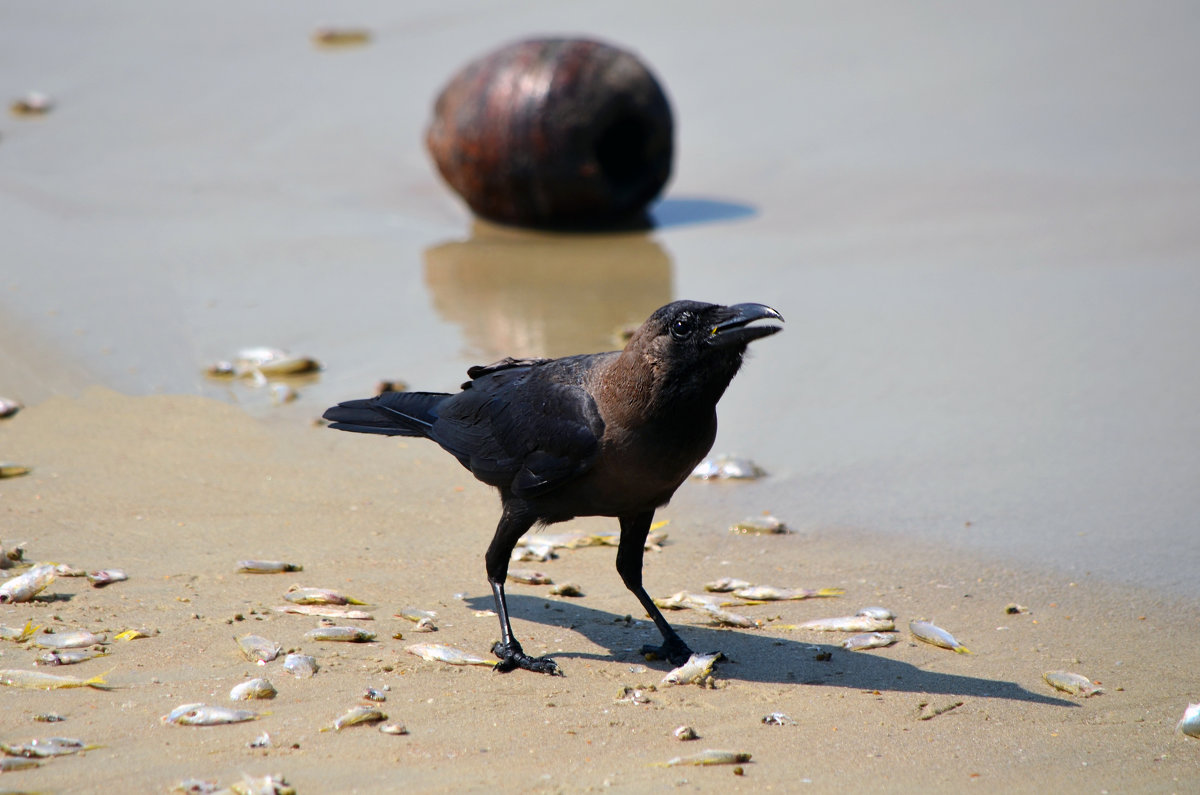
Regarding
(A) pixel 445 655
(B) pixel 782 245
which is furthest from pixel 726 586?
(B) pixel 782 245

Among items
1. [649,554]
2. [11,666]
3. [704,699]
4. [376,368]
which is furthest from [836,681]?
[376,368]

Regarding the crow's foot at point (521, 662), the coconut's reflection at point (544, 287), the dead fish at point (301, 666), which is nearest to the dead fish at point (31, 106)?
the coconut's reflection at point (544, 287)

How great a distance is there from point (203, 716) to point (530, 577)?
1.65 metres

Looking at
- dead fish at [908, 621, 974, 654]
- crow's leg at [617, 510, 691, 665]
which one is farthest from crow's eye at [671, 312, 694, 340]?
dead fish at [908, 621, 974, 654]

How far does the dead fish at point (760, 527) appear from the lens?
515 cm

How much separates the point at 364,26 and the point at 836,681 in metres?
13.4

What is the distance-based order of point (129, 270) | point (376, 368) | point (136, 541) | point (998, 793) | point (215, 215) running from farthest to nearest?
point (215, 215), point (129, 270), point (376, 368), point (136, 541), point (998, 793)

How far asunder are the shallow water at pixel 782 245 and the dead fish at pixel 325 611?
6.54 feet

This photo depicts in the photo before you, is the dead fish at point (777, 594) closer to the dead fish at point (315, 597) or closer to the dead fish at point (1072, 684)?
the dead fish at point (1072, 684)

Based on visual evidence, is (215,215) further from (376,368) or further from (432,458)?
(432,458)

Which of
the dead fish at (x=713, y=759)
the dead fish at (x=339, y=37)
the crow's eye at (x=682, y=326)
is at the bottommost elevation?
the dead fish at (x=713, y=759)

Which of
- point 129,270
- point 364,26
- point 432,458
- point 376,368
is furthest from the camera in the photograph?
point 364,26

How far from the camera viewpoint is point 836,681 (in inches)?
157

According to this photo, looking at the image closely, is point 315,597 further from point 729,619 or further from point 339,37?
point 339,37
